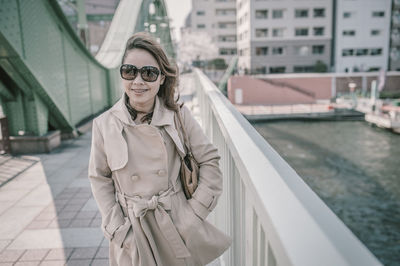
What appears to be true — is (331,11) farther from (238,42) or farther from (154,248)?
(154,248)

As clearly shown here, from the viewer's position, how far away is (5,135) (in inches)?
239

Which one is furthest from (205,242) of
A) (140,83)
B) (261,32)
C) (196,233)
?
(261,32)

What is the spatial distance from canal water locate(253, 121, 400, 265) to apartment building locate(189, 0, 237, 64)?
2738cm

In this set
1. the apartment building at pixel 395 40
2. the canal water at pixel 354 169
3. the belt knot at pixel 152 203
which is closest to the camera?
the belt knot at pixel 152 203

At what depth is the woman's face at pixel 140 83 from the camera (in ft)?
5.74

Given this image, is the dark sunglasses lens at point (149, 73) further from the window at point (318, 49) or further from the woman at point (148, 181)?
the window at point (318, 49)

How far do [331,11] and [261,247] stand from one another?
54873mm

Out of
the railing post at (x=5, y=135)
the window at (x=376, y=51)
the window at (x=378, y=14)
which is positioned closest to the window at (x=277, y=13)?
the window at (x=378, y=14)

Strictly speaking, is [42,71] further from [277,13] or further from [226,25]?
[226,25]

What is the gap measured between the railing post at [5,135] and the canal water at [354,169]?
52.9ft

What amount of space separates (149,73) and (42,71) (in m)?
5.21

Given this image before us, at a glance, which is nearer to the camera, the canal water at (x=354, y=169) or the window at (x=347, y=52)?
the canal water at (x=354, y=169)

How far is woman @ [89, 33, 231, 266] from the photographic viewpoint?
1.66 meters

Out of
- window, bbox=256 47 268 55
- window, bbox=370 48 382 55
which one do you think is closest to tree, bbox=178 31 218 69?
window, bbox=256 47 268 55
